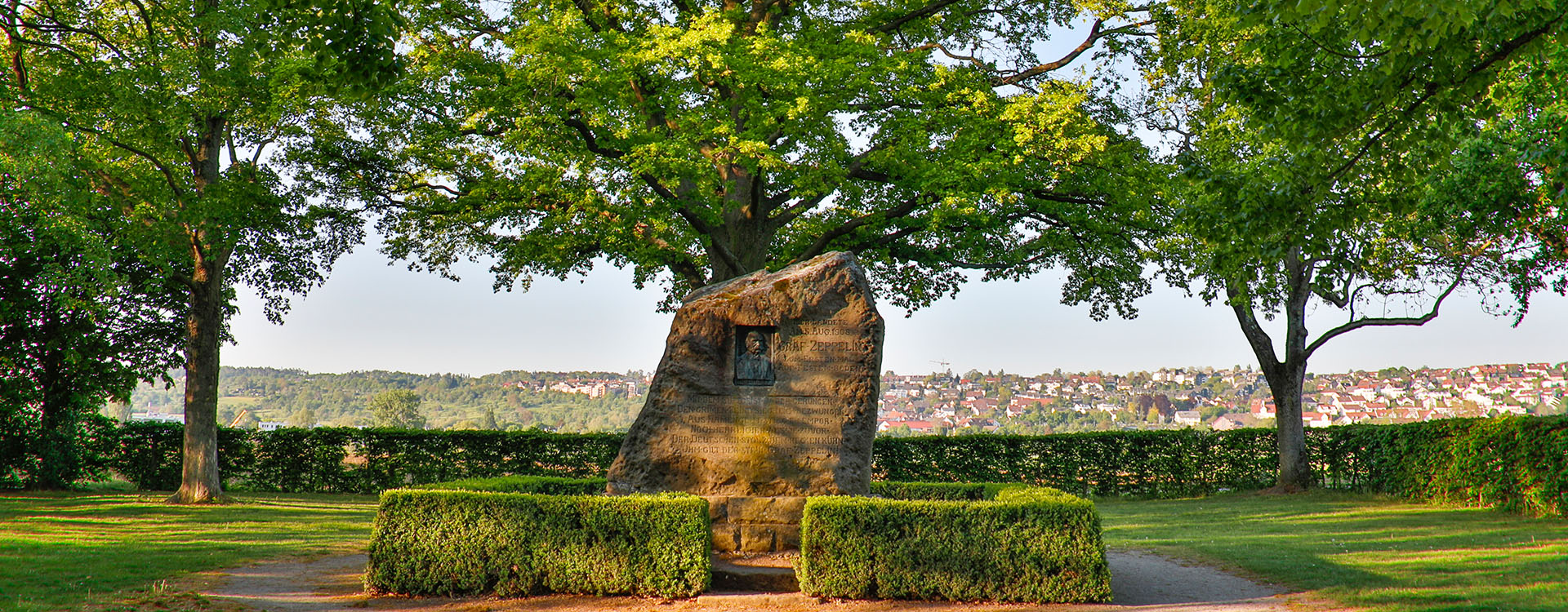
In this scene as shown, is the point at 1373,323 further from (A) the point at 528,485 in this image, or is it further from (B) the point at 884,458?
(A) the point at 528,485

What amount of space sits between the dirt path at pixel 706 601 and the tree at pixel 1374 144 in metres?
3.55

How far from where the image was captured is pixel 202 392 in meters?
16.7

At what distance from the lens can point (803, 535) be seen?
8.13 meters

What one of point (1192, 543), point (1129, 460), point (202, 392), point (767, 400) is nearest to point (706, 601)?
point (767, 400)

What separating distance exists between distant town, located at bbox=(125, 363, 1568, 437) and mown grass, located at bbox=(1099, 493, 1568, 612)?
279 cm

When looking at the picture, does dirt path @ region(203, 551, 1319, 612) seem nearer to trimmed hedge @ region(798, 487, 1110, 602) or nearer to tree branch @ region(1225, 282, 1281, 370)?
trimmed hedge @ region(798, 487, 1110, 602)

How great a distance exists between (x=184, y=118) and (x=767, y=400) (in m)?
11.3

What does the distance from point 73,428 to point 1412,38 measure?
2352 cm

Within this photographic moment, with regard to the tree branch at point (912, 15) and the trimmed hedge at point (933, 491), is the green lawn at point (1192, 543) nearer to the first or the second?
the trimmed hedge at point (933, 491)

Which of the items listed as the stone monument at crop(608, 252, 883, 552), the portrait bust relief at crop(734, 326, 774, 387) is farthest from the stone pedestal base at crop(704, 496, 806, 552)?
the portrait bust relief at crop(734, 326, 774, 387)

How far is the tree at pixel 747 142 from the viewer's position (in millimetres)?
16109

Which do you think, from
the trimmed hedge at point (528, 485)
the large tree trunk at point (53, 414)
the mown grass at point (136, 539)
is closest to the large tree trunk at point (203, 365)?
the mown grass at point (136, 539)

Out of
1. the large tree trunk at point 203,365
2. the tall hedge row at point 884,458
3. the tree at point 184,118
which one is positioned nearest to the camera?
the tree at point 184,118

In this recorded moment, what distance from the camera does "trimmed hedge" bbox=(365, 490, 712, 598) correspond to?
8133 millimetres
